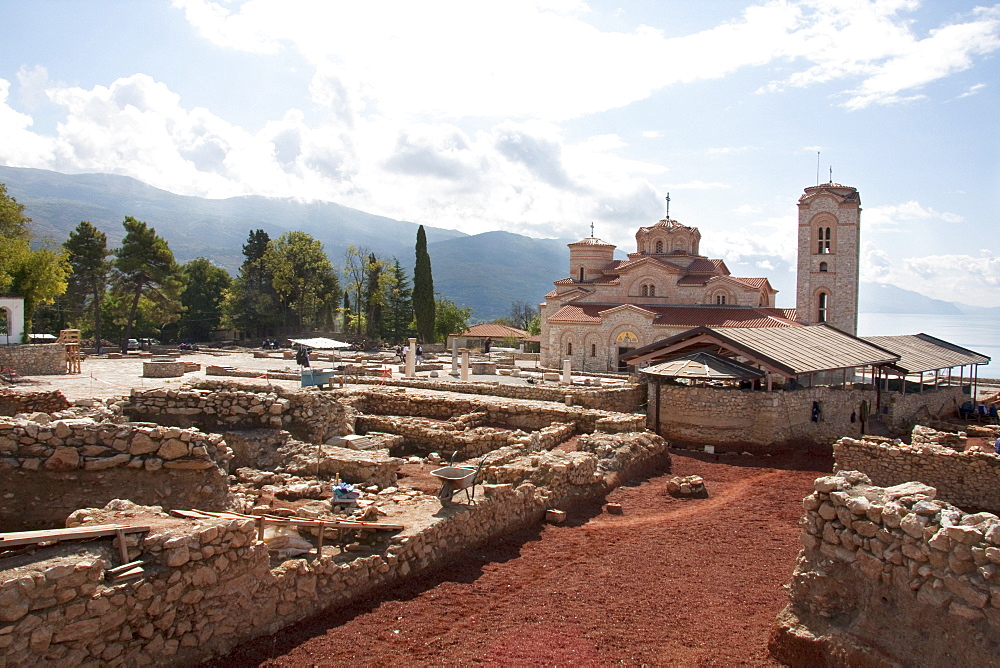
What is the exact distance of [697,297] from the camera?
143 feet

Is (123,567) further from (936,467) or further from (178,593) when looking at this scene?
(936,467)

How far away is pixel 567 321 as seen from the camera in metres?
43.5

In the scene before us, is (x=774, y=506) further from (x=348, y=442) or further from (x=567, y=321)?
(x=567, y=321)

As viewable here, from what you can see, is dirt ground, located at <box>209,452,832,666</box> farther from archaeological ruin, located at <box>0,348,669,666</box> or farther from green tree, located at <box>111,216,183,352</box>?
green tree, located at <box>111,216,183,352</box>

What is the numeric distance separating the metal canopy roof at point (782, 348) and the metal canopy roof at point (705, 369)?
0.41m

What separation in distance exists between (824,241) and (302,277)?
44.1m

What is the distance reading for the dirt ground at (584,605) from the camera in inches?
237

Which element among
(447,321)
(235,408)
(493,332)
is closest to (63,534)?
(235,408)

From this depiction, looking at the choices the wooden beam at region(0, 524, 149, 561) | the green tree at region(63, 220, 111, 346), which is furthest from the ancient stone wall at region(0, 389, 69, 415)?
the green tree at region(63, 220, 111, 346)

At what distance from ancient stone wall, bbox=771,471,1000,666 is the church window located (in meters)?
38.1

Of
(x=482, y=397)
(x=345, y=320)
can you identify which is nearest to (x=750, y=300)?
(x=482, y=397)

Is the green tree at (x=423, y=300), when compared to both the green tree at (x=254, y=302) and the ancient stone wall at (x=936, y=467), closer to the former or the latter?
the green tree at (x=254, y=302)

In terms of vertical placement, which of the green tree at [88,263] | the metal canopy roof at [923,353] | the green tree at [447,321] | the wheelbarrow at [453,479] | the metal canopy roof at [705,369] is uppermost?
the green tree at [88,263]

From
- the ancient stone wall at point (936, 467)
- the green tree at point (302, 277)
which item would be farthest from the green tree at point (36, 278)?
the ancient stone wall at point (936, 467)
